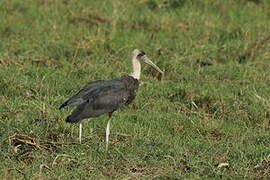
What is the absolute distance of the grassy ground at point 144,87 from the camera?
6.97 meters

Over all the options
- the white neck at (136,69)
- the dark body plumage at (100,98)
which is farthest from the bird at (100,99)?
the white neck at (136,69)

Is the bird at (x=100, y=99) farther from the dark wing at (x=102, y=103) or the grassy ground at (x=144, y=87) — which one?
the grassy ground at (x=144, y=87)

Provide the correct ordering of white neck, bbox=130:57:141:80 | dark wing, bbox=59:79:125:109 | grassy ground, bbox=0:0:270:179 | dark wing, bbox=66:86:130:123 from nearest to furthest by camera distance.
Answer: grassy ground, bbox=0:0:270:179, dark wing, bbox=66:86:130:123, dark wing, bbox=59:79:125:109, white neck, bbox=130:57:141:80

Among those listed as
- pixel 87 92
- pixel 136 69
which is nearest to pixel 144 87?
pixel 136 69

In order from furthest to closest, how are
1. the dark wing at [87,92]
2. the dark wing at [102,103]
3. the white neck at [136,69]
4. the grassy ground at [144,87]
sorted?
the white neck at [136,69] < the dark wing at [87,92] < the dark wing at [102,103] < the grassy ground at [144,87]

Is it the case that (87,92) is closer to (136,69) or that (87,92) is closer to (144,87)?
(136,69)

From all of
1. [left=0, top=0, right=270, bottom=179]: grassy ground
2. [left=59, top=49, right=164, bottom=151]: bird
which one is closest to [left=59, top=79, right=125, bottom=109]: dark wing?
[left=59, top=49, right=164, bottom=151]: bird

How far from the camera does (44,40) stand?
11766mm

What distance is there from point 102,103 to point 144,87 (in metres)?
2.35

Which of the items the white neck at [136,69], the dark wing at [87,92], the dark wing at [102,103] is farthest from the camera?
the white neck at [136,69]

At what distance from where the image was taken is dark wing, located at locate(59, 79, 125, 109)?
24.7 ft

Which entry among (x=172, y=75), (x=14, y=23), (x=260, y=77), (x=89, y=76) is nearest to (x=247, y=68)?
(x=260, y=77)

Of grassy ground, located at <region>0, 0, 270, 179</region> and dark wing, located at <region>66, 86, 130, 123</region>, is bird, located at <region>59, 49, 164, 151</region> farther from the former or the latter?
grassy ground, located at <region>0, 0, 270, 179</region>

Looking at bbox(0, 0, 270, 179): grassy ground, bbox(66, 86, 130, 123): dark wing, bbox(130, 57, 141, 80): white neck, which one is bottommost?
bbox(0, 0, 270, 179): grassy ground
